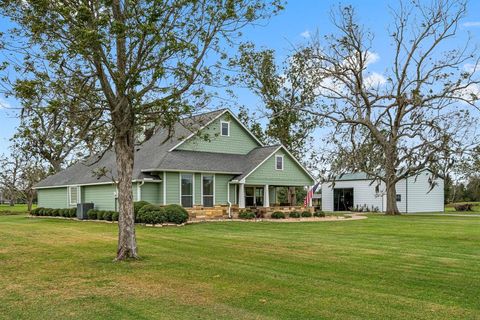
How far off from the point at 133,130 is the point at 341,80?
28175 mm

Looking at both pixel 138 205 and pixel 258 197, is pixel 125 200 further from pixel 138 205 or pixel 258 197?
pixel 258 197

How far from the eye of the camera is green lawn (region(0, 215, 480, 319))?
6762 millimetres

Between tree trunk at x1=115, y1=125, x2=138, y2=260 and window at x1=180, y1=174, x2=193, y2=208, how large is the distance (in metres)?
16.9

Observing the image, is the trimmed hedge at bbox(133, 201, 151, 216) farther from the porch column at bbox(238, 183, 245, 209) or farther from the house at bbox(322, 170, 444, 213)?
the house at bbox(322, 170, 444, 213)

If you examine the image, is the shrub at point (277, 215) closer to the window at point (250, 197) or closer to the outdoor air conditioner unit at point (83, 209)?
the window at point (250, 197)

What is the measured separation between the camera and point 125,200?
11.3 m

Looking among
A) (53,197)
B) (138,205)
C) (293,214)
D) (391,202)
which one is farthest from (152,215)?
(391,202)

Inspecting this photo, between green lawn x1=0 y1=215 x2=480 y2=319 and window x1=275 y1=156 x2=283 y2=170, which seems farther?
window x1=275 y1=156 x2=283 y2=170

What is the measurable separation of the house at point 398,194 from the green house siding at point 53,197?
22281 mm

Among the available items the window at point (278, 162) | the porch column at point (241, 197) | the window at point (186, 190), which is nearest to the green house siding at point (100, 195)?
the window at point (186, 190)

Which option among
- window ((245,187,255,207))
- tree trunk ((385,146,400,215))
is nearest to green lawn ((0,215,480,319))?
window ((245,187,255,207))

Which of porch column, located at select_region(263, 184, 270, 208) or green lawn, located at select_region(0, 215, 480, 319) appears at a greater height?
porch column, located at select_region(263, 184, 270, 208)

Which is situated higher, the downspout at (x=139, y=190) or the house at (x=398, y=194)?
the downspout at (x=139, y=190)

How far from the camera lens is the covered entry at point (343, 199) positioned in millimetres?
50094
